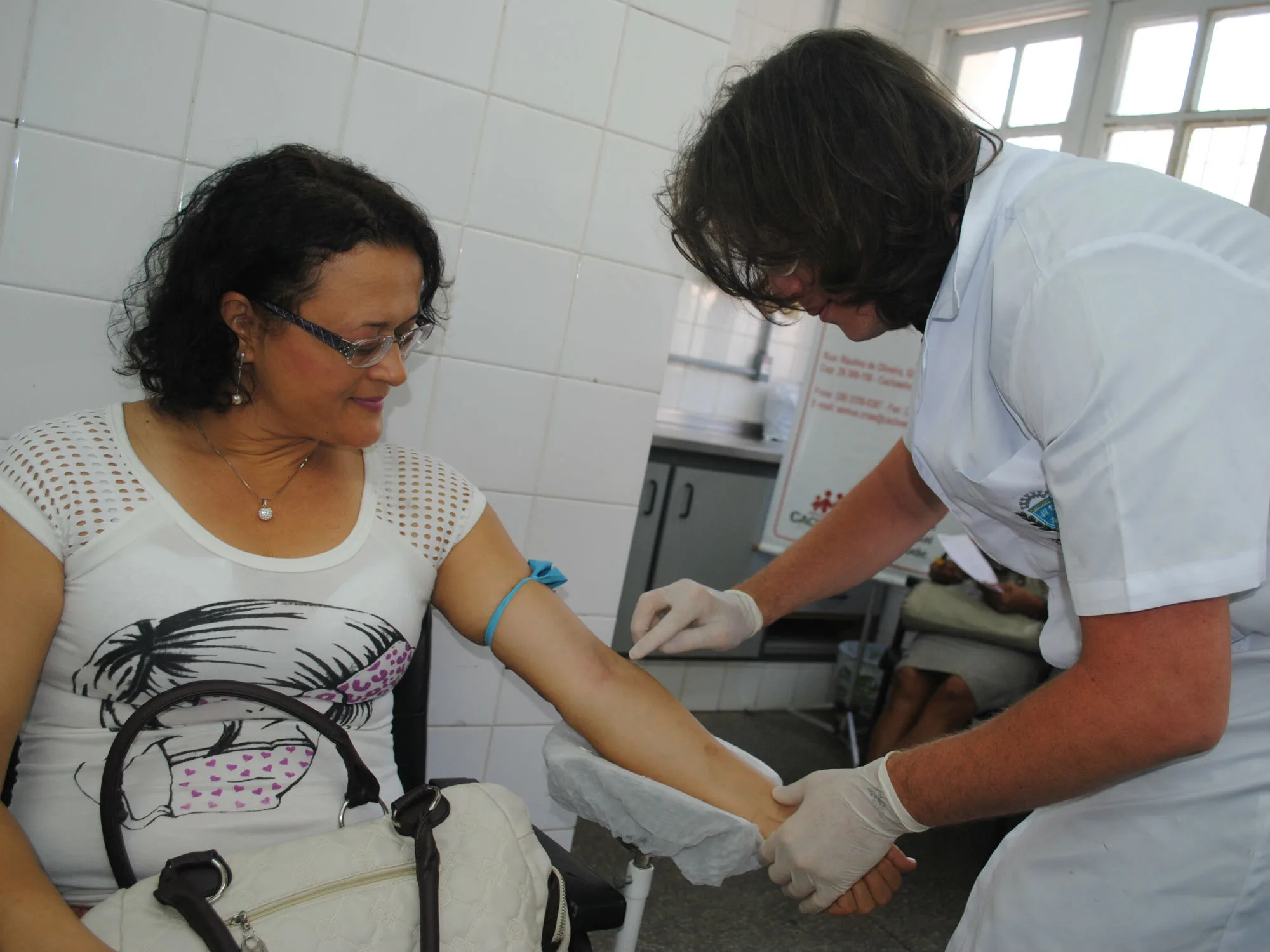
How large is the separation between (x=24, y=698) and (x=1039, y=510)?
3.36ft

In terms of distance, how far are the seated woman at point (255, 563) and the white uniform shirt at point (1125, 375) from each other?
0.57m

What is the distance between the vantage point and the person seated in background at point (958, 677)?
2826 mm

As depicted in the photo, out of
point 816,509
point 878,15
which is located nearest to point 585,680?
point 816,509

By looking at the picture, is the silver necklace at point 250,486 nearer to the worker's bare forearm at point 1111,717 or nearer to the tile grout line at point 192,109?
the tile grout line at point 192,109

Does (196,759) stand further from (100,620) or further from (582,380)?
(582,380)

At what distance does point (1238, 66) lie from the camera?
313 centimetres

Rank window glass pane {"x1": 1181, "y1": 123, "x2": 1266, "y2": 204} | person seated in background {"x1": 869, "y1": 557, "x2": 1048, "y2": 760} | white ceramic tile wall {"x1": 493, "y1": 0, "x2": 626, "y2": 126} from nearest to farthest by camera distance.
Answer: white ceramic tile wall {"x1": 493, "y1": 0, "x2": 626, "y2": 126}
person seated in background {"x1": 869, "y1": 557, "x2": 1048, "y2": 760}
window glass pane {"x1": 1181, "y1": 123, "x2": 1266, "y2": 204}

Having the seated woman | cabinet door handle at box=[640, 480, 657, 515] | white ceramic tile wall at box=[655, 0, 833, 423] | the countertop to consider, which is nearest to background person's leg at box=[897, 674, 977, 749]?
the countertop

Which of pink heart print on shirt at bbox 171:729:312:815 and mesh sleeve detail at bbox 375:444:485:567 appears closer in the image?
pink heart print on shirt at bbox 171:729:312:815

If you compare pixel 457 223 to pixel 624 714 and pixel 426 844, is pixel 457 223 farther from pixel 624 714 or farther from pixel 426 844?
pixel 426 844

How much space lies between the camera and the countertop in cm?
305

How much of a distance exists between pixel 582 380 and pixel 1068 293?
3.51 feet

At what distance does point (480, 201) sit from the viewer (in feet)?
5.32

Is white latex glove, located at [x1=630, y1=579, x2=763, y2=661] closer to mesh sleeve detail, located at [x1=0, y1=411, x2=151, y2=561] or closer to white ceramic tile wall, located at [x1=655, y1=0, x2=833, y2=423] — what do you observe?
mesh sleeve detail, located at [x1=0, y1=411, x2=151, y2=561]
